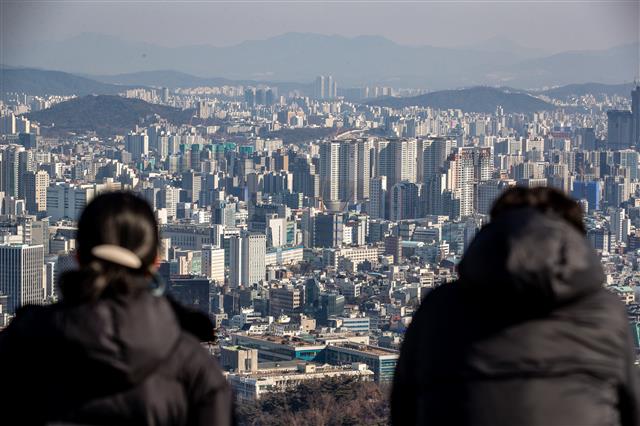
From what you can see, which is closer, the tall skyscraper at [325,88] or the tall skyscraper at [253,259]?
the tall skyscraper at [253,259]

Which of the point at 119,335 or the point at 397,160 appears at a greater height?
the point at 397,160

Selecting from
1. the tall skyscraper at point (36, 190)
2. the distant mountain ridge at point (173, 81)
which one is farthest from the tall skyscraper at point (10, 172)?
the distant mountain ridge at point (173, 81)

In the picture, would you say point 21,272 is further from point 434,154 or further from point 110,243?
point 434,154

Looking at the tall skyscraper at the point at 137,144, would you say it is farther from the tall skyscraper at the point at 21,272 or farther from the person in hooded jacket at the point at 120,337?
the person in hooded jacket at the point at 120,337

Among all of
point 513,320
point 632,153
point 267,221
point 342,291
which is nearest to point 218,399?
point 513,320

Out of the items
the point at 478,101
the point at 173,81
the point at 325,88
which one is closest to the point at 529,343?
the point at 478,101

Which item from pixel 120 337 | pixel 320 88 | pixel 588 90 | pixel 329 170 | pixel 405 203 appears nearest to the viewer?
pixel 120 337

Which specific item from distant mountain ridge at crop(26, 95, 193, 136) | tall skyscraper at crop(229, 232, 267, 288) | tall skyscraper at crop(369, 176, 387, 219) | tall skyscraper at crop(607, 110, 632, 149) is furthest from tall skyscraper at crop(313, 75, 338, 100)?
tall skyscraper at crop(229, 232, 267, 288)
